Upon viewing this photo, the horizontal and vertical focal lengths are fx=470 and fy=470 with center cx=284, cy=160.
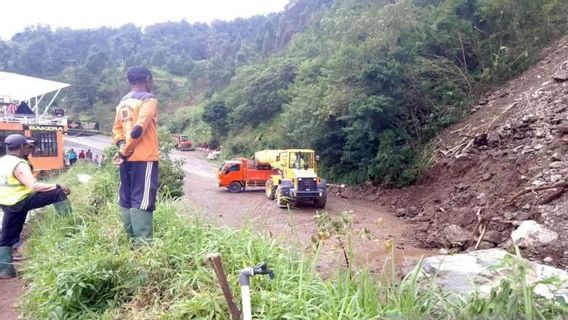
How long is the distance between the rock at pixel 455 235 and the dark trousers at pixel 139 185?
23.4ft

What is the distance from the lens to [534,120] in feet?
43.1

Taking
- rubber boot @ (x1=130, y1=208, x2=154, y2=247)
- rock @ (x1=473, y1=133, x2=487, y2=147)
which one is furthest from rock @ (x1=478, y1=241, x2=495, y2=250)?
rubber boot @ (x1=130, y1=208, x2=154, y2=247)

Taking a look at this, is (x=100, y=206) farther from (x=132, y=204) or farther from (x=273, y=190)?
(x=273, y=190)

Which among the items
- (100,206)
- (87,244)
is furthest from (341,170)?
(87,244)

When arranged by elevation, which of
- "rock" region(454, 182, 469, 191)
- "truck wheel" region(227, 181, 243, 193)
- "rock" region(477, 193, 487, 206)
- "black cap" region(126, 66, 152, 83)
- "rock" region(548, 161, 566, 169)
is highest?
"black cap" region(126, 66, 152, 83)

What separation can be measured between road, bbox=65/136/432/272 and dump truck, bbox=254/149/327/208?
0.35 metres

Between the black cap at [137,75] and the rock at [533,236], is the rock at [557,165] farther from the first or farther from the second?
the black cap at [137,75]

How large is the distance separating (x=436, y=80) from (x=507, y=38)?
9.64 ft

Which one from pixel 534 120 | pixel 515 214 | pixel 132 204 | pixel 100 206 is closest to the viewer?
pixel 132 204

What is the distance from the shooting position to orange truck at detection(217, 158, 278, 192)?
19.0 metres

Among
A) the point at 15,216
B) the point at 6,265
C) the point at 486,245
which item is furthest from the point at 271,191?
the point at 6,265

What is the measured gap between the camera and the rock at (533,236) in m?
7.93

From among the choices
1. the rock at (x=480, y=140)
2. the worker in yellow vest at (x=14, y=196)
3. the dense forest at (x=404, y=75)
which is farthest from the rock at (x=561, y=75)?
the worker in yellow vest at (x=14, y=196)

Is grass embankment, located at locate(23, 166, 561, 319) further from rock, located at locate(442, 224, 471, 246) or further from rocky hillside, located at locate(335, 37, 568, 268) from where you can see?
rock, located at locate(442, 224, 471, 246)
